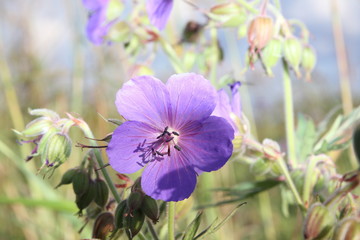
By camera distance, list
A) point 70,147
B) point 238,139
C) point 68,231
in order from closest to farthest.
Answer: point 70,147 < point 238,139 < point 68,231

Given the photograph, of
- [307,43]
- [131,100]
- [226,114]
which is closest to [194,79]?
[131,100]

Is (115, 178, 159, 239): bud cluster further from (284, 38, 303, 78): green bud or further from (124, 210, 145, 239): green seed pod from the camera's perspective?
(284, 38, 303, 78): green bud

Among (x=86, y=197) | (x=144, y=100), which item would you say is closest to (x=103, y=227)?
(x=86, y=197)

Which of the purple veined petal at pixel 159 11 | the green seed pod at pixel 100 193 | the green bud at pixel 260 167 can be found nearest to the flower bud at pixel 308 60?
the green bud at pixel 260 167

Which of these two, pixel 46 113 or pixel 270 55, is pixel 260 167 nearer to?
pixel 270 55

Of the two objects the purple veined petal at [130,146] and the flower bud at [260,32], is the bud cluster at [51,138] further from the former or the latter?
the flower bud at [260,32]

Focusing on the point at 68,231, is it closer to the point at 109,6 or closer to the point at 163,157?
the point at 109,6
